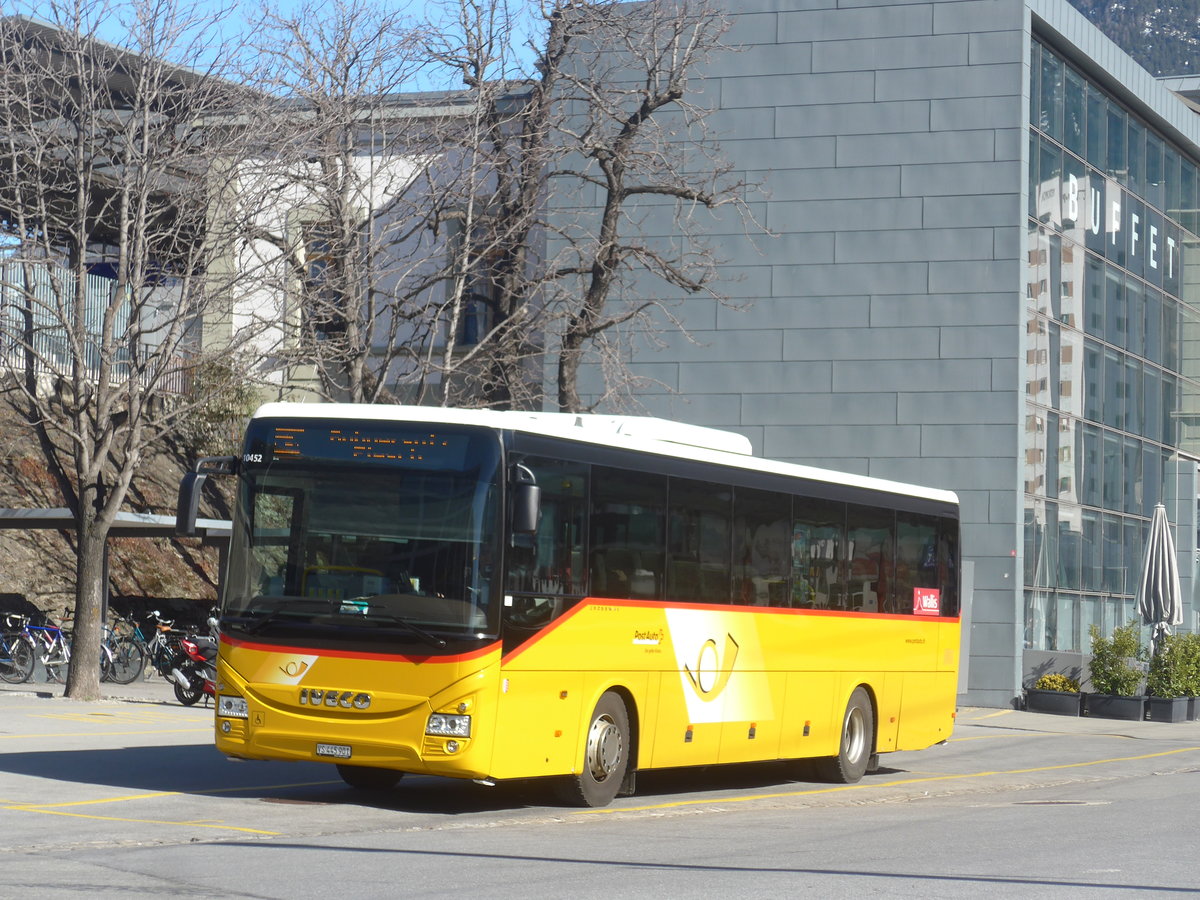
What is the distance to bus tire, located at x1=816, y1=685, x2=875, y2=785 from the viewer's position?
18.3 metres

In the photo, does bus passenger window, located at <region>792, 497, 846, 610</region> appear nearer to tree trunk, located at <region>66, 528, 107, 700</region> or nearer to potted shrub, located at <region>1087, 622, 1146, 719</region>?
tree trunk, located at <region>66, 528, 107, 700</region>

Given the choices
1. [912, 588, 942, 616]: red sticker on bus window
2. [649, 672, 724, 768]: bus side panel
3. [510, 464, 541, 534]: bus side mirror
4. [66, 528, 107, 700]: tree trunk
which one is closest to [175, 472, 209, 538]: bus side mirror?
[510, 464, 541, 534]: bus side mirror

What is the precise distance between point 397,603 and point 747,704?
15.0 ft

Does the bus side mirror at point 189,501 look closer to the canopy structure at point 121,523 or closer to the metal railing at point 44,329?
the metal railing at point 44,329

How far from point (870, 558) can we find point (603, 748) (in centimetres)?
516

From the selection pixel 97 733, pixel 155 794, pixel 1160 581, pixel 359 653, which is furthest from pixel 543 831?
pixel 1160 581

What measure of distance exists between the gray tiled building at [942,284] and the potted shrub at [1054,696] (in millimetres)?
451

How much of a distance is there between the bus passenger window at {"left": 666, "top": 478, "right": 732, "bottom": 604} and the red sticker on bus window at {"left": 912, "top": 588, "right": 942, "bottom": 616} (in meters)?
4.32

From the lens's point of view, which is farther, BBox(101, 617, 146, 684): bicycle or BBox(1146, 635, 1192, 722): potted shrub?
BBox(1146, 635, 1192, 722): potted shrub

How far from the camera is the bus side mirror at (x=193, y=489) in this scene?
13195 mm

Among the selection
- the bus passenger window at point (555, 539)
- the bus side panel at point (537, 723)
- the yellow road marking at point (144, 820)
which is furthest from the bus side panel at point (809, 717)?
the yellow road marking at point (144, 820)

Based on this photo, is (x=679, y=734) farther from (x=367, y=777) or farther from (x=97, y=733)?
(x=97, y=733)

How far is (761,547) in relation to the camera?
53.6 ft

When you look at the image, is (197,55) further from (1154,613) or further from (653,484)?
(1154,613)
